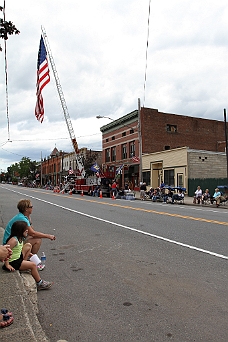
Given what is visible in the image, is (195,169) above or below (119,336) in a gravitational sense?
above

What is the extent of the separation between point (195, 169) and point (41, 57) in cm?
1964

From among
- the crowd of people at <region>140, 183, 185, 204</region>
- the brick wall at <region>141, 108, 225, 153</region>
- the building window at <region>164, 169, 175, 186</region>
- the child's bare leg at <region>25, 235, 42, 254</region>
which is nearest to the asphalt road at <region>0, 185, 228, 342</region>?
the child's bare leg at <region>25, 235, 42, 254</region>

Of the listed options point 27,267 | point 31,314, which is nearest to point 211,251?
point 27,267

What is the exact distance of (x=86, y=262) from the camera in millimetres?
6586

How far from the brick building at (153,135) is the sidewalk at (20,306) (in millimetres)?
36032

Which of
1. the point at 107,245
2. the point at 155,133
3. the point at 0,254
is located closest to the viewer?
the point at 0,254

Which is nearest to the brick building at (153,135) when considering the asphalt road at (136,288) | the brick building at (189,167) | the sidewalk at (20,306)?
the brick building at (189,167)

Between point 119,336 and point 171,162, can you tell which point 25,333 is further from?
point 171,162

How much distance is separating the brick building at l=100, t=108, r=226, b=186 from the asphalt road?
107ft

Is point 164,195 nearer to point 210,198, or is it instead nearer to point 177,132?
point 210,198

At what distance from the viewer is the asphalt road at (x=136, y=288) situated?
3.72m

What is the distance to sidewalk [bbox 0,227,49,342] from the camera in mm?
3156

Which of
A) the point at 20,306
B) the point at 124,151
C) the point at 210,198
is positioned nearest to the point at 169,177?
the point at 124,151

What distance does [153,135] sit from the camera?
43.2m
